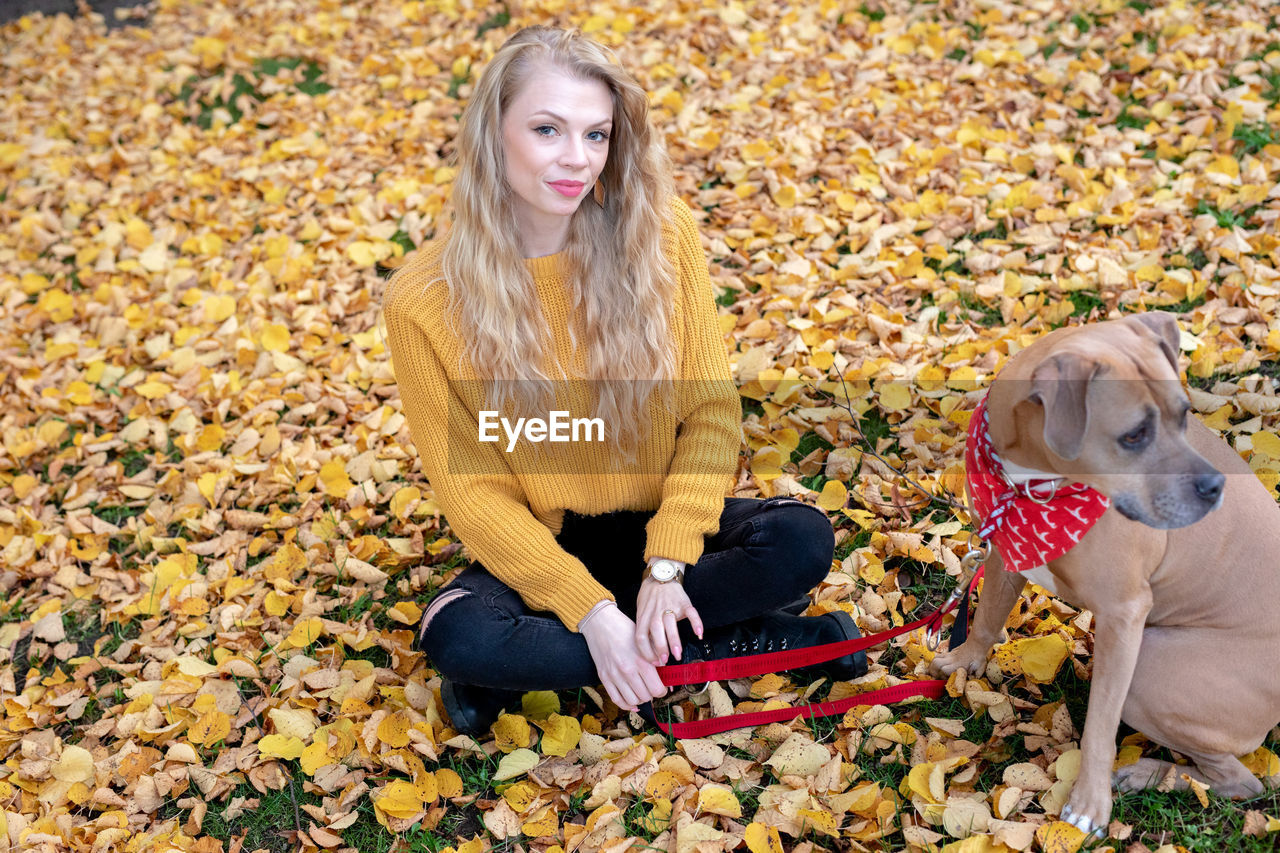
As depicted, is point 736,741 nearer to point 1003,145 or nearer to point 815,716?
point 815,716

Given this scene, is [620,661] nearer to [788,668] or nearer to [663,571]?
[663,571]

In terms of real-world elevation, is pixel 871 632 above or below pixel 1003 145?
below

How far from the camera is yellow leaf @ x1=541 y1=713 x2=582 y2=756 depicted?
2840mm

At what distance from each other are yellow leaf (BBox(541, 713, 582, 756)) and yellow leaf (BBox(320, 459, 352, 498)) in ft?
4.70

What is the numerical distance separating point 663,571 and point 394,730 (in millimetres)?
917

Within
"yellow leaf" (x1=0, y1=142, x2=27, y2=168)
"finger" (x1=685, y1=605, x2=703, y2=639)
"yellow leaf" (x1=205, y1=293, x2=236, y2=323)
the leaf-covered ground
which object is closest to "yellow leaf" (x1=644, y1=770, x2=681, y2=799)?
the leaf-covered ground

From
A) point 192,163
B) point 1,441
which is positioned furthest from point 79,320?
point 192,163

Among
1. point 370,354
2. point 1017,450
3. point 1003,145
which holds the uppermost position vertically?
point 1003,145

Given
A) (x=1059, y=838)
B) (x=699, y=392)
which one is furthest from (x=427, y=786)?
(x=1059, y=838)

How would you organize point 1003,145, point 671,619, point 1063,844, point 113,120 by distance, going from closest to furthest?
point 1063,844
point 671,619
point 1003,145
point 113,120

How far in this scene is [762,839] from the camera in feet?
8.01

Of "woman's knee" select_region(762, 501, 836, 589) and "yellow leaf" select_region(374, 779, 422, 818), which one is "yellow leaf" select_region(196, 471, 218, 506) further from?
"woman's knee" select_region(762, 501, 836, 589)

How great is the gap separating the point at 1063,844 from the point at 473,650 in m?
1.52

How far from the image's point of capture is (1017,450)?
7.77ft
